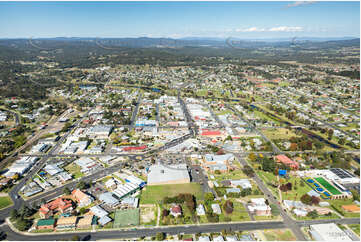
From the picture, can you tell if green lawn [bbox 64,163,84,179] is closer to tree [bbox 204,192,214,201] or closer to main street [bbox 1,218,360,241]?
main street [bbox 1,218,360,241]

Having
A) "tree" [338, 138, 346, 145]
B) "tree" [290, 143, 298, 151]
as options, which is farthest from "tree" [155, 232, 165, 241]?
"tree" [338, 138, 346, 145]

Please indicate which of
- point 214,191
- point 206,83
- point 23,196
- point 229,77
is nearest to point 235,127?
point 214,191

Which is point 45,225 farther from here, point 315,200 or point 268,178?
point 315,200

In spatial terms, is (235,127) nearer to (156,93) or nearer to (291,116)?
(291,116)

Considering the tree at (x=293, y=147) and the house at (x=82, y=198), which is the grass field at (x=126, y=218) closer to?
the house at (x=82, y=198)

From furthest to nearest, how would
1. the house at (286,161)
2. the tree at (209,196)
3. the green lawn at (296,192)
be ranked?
1. the house at (286,161)
2. the green lawn at (296,192)
3. the tree at (209,196)

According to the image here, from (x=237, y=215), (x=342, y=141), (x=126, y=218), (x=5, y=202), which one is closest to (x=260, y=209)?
(x=237, y=215)

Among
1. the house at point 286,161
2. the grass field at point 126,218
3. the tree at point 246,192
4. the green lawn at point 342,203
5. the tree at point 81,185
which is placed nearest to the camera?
the grass field at point 126,218

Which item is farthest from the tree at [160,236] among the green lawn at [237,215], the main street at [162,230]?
the green lawn at [237,215]
